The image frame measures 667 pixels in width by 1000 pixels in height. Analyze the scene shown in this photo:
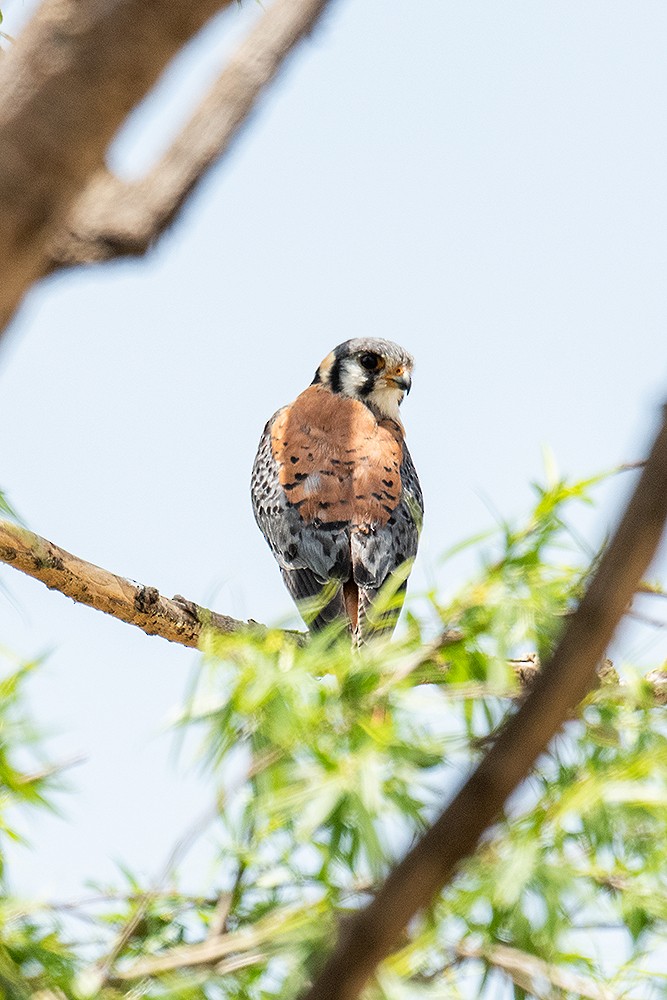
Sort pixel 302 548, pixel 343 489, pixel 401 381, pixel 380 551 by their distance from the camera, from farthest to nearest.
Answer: pixel 401 381, pixel 343 489, pixel 302 548, pixel 380 551

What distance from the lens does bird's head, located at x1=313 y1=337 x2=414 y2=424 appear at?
6070mm

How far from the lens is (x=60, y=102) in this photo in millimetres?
1192

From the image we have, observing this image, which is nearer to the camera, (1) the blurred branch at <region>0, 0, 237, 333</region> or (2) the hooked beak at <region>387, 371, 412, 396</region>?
(1) the blurred branch at <region>0, 0, 237, 333</region>

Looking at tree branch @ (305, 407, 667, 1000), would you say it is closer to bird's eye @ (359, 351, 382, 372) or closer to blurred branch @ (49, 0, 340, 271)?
blurred branch @ (49, 0, 340, 271)

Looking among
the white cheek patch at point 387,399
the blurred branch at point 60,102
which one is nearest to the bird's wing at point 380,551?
the white cheek patch at point 387,399

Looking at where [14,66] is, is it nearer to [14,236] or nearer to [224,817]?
[14,236]

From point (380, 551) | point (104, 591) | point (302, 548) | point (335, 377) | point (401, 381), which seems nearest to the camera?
point (104, 591)

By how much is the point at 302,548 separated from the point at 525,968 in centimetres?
334

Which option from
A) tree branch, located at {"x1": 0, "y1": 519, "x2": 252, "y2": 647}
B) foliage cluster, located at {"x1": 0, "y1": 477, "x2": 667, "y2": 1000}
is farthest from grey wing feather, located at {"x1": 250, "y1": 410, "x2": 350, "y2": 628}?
foliage cluster, located at {"x1": 0, "y1": 477, "x2": 667, "y2": 1000}

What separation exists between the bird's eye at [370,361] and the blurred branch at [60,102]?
4912 millimetres

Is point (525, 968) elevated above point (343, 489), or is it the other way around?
point (343, 489)

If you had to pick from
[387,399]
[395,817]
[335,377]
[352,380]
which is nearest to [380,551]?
[387,399]

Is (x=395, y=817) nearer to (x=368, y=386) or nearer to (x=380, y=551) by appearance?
(x=380, y=551)

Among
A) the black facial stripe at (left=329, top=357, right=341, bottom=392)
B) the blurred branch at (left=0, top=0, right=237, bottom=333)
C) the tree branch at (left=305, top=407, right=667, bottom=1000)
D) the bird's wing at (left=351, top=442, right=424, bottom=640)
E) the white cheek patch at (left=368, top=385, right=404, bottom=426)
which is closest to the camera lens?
the tree branch at (left=305, top=407, right=667, bottom=1000)
